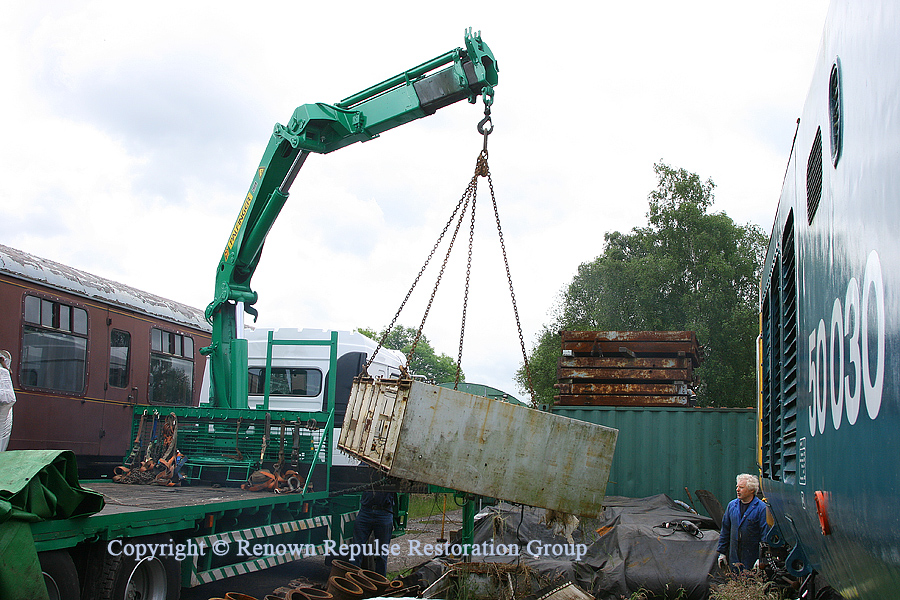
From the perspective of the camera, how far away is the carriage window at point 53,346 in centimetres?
852

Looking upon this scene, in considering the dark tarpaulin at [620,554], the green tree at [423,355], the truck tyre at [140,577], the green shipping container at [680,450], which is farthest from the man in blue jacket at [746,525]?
the green tree at [423,355]

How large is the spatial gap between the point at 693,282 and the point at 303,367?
21389mm

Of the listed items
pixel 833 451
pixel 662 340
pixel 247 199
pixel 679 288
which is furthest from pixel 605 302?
pixel 833 451

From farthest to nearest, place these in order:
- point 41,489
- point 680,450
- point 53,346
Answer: point 680,450 → point 53,346 → point 41,489

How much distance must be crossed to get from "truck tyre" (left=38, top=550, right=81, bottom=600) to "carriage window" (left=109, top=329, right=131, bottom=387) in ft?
19.4

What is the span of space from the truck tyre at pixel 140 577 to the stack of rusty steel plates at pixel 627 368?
25.4ft

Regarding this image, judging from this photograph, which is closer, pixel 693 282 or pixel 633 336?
pixel 633 336

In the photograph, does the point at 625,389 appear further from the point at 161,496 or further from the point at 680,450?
the point at 161,496

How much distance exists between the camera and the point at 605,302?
29.1 meters

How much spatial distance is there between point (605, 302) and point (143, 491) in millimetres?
24316

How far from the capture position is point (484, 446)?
5.80 metres

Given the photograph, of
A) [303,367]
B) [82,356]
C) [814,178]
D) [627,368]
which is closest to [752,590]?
[814,178]

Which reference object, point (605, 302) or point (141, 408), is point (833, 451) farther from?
point (605, 302)

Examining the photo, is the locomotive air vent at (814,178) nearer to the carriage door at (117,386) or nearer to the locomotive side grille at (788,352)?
the locomotive side grille at (788,352)
